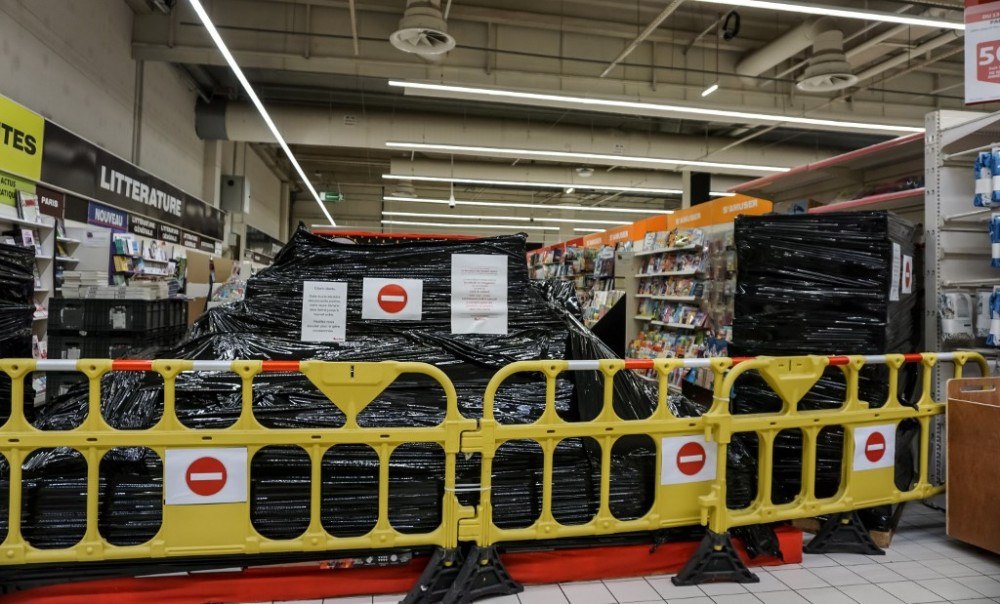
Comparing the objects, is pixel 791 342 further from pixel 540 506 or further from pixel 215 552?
pixel 215 552

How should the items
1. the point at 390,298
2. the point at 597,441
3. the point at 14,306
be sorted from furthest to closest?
the point at 14,306, the point at 390,298, the point at 597,441

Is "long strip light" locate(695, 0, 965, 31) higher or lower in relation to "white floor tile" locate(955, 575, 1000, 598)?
higher

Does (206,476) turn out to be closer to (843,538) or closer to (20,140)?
(843,538)

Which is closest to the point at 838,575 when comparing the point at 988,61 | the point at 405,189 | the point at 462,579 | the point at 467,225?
the point at 462,579

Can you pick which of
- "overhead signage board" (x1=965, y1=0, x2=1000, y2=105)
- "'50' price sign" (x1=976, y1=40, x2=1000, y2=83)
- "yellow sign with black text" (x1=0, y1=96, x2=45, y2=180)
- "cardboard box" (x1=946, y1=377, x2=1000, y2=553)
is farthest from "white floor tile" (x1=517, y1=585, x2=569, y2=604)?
"yellow sign with black text" (x1=0, y1=96, x2=45, y2=180)

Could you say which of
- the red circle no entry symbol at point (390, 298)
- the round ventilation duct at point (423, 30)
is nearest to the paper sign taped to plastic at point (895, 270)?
the red circle no entry symbol at point (390, 298)

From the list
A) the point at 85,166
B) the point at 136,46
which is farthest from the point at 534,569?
the point at 136,46

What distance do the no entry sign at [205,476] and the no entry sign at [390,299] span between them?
922 millimetres

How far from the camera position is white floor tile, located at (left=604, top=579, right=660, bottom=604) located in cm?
231

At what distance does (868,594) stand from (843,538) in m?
0.48

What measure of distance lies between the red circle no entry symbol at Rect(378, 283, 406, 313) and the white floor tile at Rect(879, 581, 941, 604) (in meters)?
2.49

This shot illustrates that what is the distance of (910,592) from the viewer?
2393 millimetres

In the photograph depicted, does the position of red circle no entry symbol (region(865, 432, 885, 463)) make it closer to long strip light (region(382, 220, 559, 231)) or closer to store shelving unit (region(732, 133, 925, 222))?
store shelving unit (region(732, 133, 925, 222))

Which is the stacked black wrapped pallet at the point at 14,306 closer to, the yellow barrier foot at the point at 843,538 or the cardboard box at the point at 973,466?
the yellow barrier foot at the point at 843,538
